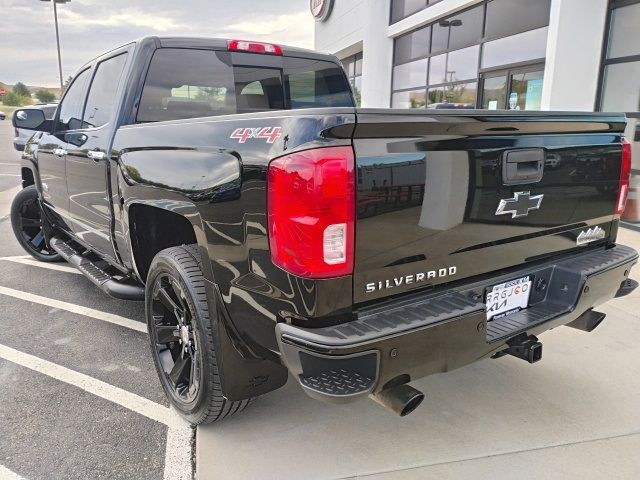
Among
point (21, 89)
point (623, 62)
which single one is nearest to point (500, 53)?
point (623, 62)

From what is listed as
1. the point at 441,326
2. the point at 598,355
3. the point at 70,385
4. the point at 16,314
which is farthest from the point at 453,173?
the point at 16,314

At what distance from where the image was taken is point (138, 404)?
2928mm

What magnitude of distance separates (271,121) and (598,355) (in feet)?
9.54

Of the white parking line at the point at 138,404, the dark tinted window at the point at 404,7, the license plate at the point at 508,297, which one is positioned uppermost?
the dark tinted window at the point at 404,7

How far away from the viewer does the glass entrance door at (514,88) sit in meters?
9.01

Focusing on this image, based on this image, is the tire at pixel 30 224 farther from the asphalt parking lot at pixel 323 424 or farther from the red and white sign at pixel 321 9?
the red and white sign at pixel 321 9

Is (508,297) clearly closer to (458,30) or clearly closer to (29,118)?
(29,118)

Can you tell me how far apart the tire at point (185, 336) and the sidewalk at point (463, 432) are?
0.21 metres

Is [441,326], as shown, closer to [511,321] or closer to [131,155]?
[511,321]

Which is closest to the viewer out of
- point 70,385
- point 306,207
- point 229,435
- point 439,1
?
point 306,207

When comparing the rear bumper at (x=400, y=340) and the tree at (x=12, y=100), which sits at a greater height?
the tree at (x=12, y=100)

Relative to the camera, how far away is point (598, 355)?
3.56 meters

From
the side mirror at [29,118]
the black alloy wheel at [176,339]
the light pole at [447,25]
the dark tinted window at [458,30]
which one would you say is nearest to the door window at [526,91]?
the dark tinted window at [458,30]

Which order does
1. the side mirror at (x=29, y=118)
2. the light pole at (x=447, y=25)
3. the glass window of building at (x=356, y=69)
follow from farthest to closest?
the glass window of building at (x=356, y=69), the light pole at (x=447, y=25), the side mirror at (x=29, y=118)
